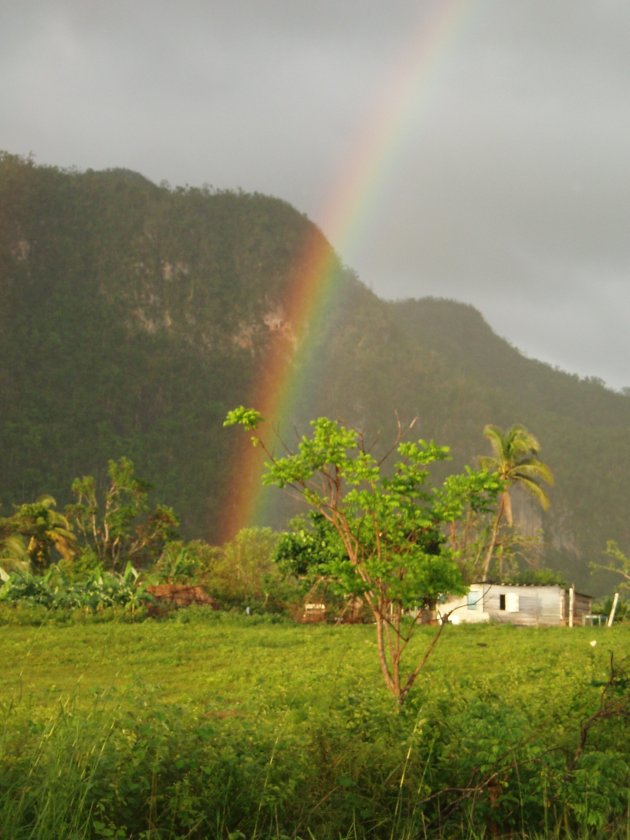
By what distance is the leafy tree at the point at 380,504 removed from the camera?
1184 centimetres

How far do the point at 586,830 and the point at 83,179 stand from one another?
146 meters

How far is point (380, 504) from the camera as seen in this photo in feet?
39.4

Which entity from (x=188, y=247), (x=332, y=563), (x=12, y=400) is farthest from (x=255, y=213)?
(x=332, y=563)

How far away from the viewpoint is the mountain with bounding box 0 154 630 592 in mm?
104625

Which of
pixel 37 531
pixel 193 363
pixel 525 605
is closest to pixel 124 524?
pixel 37 531

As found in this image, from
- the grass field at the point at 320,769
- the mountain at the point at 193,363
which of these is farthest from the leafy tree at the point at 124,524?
the mountain at the point at 193,363

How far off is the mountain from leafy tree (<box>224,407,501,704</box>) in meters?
80.0

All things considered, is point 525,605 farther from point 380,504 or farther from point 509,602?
point 380,504

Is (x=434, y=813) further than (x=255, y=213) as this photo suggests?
No

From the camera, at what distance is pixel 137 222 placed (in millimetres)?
142625

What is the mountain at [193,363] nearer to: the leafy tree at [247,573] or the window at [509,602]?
the leafy tree at [247,573]

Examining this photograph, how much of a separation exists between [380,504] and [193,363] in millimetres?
120946

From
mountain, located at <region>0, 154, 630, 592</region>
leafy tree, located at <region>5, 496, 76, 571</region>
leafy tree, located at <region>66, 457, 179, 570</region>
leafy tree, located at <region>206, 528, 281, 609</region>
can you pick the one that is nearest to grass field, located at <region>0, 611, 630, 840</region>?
leafy tree, located at <region>206, 528, 281, 609</region>

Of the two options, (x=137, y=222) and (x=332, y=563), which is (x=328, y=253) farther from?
(x=332, y=563)
